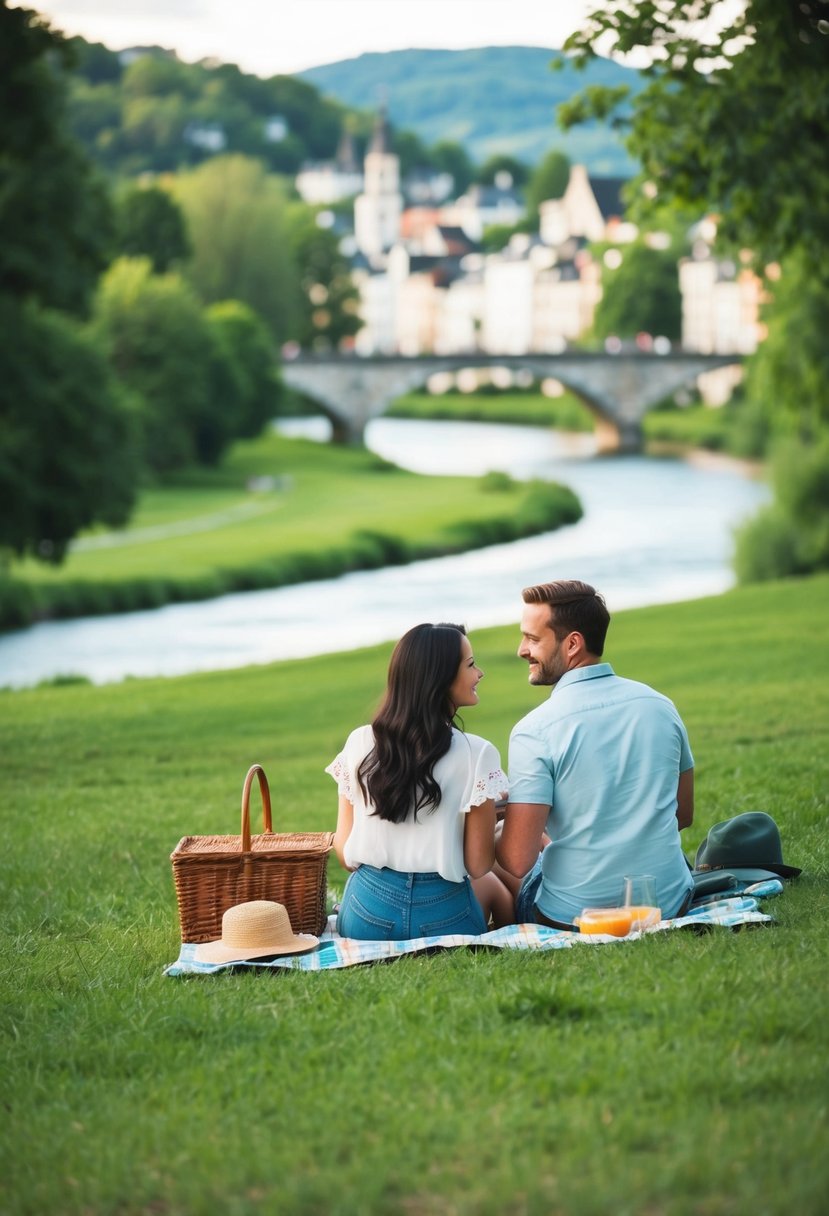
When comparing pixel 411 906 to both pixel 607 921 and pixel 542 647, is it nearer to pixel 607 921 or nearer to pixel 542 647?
pixel 607 921

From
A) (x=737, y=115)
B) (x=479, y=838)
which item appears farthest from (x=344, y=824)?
(x=737, y=115)

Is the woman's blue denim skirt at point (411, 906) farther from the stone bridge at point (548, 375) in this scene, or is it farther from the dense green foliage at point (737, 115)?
the stone bridge at point (548, 375)

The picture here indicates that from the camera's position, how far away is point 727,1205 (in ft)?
9.12

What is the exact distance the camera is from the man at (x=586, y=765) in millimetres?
4547

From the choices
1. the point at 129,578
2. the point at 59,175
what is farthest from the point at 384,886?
the point at 129,578

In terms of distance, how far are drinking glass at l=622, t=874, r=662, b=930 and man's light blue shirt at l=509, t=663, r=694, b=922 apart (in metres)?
0.04

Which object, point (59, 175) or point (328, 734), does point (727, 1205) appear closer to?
point (328, 734)

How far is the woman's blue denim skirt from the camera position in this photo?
4.63 meters

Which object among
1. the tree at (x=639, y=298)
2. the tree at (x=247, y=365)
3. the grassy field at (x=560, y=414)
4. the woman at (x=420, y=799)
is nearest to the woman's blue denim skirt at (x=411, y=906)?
the woman at (x=420, y=799)

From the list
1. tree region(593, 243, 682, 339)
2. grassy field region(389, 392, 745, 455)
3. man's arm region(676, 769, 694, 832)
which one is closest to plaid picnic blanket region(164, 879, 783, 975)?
man's arm region(676, 769, 694, 832)

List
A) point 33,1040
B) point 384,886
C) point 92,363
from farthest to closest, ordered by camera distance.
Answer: point 92,363 < point 384,886 < point 33,1040

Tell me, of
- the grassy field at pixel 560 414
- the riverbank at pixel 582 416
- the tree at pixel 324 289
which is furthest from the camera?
the tree at pixel 324 289

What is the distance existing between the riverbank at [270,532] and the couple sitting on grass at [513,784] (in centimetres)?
2117

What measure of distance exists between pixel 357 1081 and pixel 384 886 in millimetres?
1195
